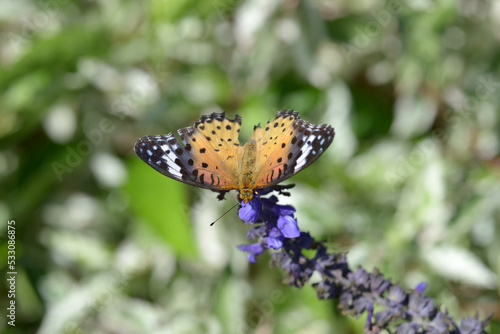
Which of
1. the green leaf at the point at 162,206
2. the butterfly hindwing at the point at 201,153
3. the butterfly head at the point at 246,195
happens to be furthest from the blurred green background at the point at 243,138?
the butterfly head at the point at 246,195

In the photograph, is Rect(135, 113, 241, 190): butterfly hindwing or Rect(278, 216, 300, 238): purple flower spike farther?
Rect(135, 113, 241, 190): butterfly hindwing

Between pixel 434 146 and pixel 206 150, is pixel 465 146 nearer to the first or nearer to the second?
pixel 434 146

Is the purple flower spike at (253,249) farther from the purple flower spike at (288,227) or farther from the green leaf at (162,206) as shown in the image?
the green leaf at (162,206)

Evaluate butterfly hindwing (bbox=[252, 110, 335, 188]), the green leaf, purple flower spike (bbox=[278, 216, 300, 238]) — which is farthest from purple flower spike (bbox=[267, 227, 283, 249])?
the green leaf

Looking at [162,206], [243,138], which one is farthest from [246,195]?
[243,138]

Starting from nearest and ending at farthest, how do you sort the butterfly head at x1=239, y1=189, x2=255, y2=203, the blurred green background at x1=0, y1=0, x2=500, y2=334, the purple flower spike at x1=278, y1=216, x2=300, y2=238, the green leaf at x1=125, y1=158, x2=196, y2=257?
the purple flower spike at x1=278, y1=216, x2=300, y2=238
the butterfly head at x1=239, y1=189, x2=255, y2=203
the green leaf at x1=125, y1=158, x2=196, y2=257
the blurred green background at x1=0, y1=0, x2=500, y2=334

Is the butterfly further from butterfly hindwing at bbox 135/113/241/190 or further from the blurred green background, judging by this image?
the blurred green background
